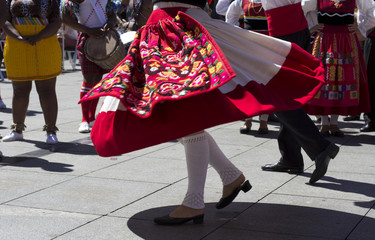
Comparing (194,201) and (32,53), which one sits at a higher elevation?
(32,53)

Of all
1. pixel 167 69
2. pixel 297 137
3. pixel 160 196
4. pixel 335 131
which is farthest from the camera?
pixel 335 131

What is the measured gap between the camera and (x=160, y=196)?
16.9ft

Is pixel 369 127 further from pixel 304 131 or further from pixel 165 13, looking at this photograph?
pixel 165 13

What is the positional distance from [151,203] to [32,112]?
5.68 meters

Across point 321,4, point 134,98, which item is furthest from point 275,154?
point 134,98

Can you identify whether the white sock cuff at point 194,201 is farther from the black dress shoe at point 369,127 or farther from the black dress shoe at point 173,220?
the black dress shoe at point 369,127

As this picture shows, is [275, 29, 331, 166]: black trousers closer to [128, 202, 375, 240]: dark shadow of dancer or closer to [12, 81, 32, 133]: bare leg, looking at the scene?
[128, 202, 375, 240]: dark shadow of dancer

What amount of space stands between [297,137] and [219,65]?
1809mm

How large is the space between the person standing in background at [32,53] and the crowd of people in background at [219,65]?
0.04 feet

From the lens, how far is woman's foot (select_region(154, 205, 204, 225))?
4387 mm

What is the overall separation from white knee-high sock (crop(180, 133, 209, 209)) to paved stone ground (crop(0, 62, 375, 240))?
0.58ft

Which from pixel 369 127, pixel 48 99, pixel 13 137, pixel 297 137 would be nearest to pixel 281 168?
pixel 297 137

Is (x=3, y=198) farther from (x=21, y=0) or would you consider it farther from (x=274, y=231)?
(x=21, y=0)

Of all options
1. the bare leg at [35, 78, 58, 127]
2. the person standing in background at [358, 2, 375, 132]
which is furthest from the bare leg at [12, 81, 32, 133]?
the person standing in background at [358, 2, 375, 132]
